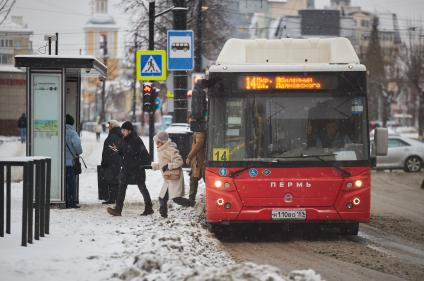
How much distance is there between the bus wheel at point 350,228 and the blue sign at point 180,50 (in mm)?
8288

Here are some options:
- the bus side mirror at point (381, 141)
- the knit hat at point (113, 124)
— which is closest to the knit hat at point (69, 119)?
the knit hat at point (113, 124)

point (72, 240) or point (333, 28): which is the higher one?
point (333, 28)

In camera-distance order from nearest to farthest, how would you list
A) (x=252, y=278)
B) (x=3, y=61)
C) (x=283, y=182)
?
(x=252, y=278) → (x=283, y=182) → (x=3, y=61)

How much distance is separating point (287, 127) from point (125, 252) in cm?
390

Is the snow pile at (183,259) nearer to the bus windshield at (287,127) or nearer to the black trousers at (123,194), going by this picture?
the black trousers at (123,194)

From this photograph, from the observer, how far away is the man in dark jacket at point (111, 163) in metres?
18.2

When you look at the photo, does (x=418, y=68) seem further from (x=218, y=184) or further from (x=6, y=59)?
(x=218, y=184)

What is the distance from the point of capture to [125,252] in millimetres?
10227

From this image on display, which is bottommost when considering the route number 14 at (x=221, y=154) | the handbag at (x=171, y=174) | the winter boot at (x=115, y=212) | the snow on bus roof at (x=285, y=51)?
the winter boot at (x=115, y=212)

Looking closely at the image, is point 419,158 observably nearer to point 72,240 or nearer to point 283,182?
point 283,182

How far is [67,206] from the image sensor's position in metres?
17.2

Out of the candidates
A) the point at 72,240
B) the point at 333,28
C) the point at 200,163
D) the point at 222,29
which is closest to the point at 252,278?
the point at 72,240

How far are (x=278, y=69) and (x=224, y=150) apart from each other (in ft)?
5.09

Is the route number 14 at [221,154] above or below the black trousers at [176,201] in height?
above
